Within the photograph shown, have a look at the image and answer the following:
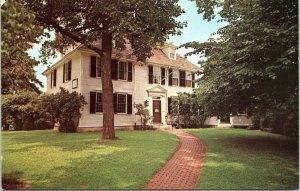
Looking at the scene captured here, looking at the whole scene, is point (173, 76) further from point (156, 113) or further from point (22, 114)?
point (22, 114)

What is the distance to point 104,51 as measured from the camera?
8914 mm

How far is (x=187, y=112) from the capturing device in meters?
9.02

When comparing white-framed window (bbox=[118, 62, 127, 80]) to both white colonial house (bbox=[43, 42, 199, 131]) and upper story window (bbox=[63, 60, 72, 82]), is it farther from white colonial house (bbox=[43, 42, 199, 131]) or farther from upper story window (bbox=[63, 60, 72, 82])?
upper story window (bbox=[63, 60, 72, 82])

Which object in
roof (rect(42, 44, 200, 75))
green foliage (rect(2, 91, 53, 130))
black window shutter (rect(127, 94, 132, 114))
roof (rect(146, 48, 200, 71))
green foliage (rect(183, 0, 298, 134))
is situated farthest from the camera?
black window shutter (rect(127, 94, 132, 114))

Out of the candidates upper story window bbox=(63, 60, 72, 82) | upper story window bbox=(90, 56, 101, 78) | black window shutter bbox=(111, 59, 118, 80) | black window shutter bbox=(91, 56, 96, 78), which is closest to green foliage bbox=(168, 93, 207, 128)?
black window shutter bbox=(111, 59, 118, 80)

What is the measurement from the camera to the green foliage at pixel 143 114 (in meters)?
8.85

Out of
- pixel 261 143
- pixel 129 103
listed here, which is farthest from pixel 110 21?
pixel 261 143

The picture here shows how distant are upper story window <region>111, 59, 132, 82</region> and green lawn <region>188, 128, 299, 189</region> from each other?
2.65 metres

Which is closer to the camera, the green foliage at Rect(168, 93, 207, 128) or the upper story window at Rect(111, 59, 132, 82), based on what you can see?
the green foliage at Rect(168, 93, 207, 128)

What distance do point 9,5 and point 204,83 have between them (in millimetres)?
A: 5190

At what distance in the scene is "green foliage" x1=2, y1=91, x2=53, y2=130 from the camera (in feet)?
22.5

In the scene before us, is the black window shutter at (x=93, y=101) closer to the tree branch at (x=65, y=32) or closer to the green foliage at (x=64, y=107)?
the green foliage at (x=64, y=107)

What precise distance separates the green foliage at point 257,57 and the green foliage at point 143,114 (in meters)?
1.76

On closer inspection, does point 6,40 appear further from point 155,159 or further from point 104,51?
point 104,51
